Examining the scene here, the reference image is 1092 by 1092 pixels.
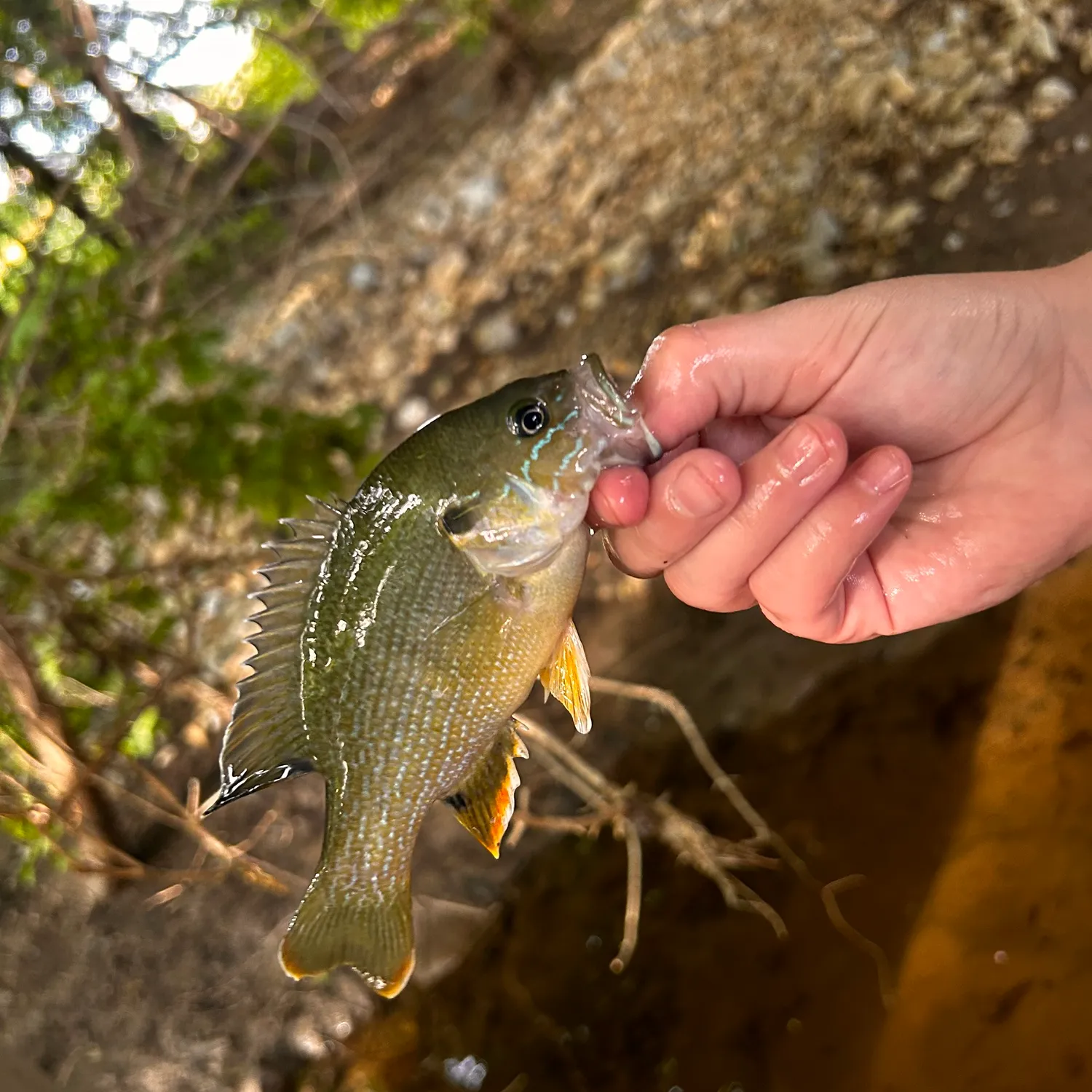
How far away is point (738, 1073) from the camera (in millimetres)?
3090

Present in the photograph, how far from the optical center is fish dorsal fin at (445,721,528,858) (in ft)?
6.28

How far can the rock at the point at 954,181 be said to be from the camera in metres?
3.67

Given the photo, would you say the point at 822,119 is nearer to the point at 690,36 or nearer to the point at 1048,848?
the point at 690,36

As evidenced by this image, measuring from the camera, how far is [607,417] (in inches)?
68.1

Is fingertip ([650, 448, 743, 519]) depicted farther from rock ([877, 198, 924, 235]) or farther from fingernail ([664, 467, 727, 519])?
rock ([877, 198, 924, 235])

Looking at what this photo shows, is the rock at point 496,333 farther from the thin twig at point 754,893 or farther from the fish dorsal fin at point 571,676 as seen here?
the fish dorsal fin at point 571,676

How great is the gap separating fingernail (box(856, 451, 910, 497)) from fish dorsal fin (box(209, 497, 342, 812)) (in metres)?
1.23

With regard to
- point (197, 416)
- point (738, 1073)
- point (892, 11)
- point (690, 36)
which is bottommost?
point (738, 1073)

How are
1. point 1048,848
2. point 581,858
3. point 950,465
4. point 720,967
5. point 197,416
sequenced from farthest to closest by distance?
point 581,858 < point 720,967 < point 197,416 < point 1048,848 < point 950,465

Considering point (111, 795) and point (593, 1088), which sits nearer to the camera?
point (593, 1088)

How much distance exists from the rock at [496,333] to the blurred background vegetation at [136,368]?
54.4 inches

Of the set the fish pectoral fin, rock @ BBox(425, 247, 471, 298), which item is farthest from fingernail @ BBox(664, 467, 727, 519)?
rock @ BBox(425, 247, 471, 298)

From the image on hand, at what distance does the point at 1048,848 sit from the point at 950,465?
1.72m

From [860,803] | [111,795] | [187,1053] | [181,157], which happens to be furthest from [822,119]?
[181,157]
